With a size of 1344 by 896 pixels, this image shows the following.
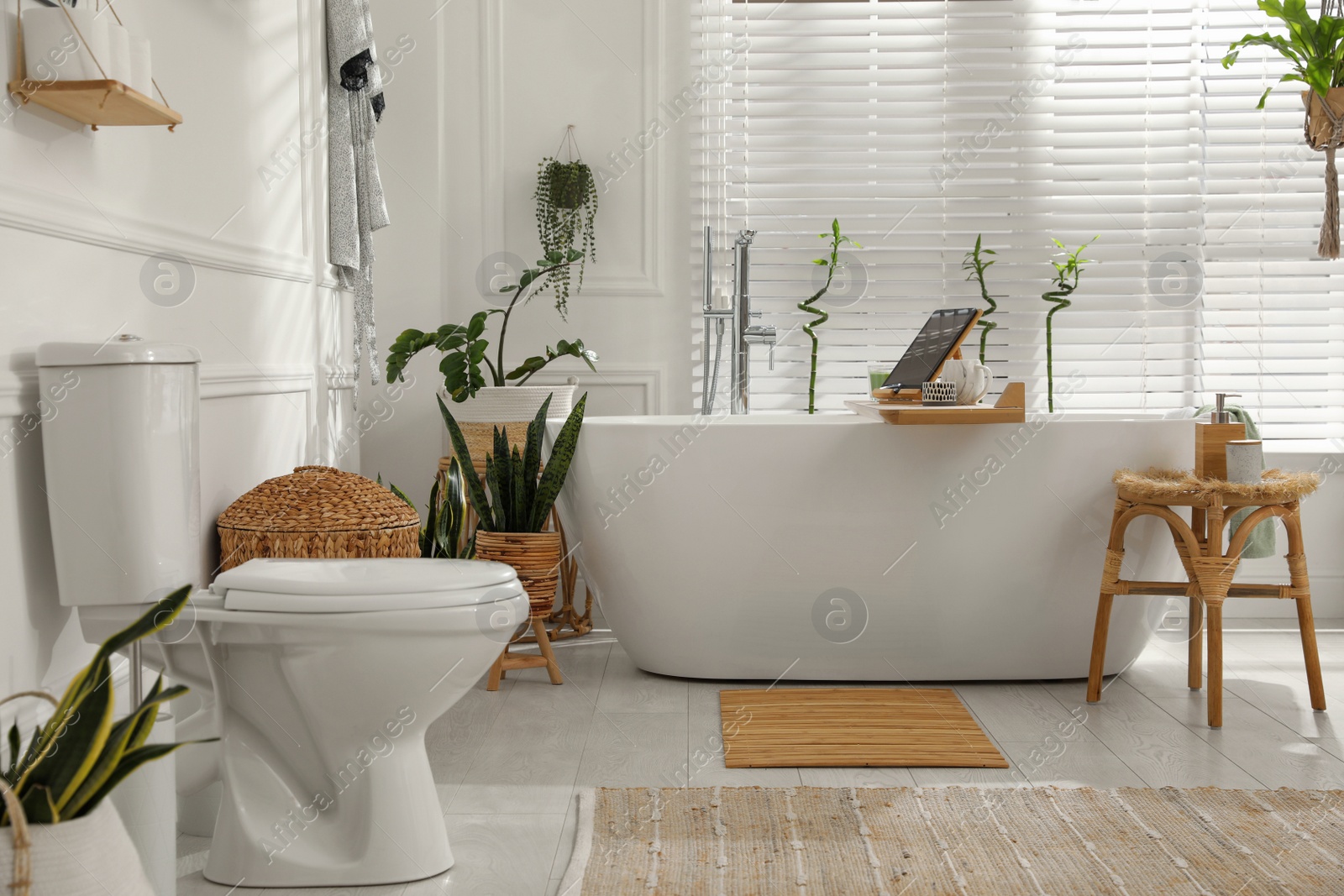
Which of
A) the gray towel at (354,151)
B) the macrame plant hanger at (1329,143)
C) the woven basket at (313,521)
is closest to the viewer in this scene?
the woven basket at (313,521)

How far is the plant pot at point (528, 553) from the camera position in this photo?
256cm

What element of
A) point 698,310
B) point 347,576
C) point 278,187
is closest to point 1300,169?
point 698,310

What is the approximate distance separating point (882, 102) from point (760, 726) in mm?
A: 2197

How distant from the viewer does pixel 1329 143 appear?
3000mm

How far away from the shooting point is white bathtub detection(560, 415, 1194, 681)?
8.12 ft

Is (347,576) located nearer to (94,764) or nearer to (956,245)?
(94,764)

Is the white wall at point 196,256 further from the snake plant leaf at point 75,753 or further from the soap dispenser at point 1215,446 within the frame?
the soap dispenser at point 1215,446

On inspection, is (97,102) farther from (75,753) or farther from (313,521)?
(75,753)

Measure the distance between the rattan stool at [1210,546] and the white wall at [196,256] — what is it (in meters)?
1.95

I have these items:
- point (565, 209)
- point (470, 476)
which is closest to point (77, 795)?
point (470, 476)

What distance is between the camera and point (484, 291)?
3.46 m

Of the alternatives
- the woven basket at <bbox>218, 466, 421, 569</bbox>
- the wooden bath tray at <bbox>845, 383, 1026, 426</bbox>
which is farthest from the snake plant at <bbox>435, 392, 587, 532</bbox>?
the wooden bath tray at <bbox>845, 383, 1026, 426</bbox>

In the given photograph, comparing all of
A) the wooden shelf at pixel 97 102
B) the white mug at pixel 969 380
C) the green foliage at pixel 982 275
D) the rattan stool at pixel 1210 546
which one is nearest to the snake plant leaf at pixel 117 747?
the wooden shelf at pixel 97 102

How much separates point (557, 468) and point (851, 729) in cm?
91
